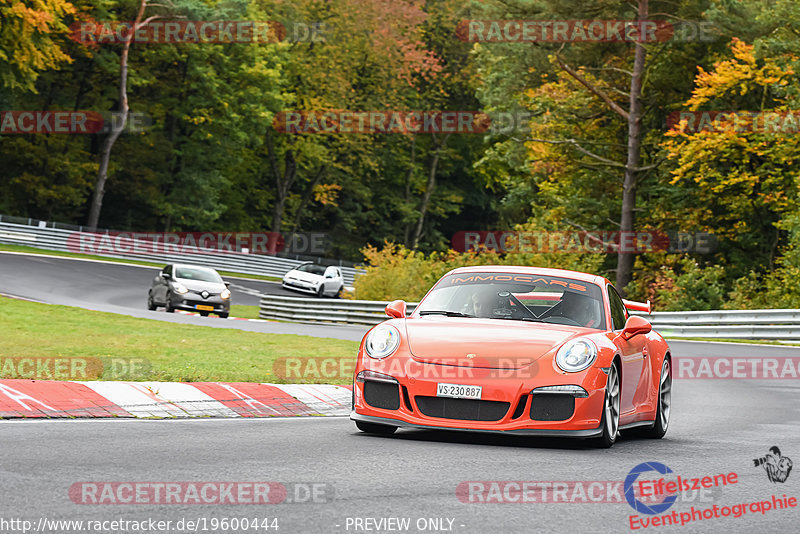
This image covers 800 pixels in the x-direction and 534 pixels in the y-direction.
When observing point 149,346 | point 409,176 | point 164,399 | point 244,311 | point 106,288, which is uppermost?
point 409,176

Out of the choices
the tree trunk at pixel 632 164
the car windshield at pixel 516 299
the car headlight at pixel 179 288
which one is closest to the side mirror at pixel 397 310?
the car windshield at pixel 516 299

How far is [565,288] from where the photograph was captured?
994cm

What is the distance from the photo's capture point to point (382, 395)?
343 inches

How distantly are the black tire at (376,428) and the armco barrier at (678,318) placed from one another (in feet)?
51.4

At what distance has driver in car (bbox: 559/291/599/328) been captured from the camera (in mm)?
9555

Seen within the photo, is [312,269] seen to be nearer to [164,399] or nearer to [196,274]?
[196,274]

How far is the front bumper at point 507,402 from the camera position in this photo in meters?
8.36

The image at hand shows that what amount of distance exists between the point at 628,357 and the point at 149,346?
9.82 metres

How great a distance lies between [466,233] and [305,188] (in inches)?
528

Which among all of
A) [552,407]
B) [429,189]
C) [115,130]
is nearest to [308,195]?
[429,189]

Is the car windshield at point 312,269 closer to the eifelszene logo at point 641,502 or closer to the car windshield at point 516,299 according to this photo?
the car windshield at point 516,299

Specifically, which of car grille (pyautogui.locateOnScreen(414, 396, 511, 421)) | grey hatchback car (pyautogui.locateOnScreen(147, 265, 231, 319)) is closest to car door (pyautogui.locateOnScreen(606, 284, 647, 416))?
car grille (pyautogui.locateOnScreen(414, 396, 511, 421))

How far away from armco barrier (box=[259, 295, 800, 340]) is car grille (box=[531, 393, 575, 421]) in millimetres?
16062

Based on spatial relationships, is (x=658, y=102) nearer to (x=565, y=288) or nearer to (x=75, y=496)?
(x=565, y=288)
